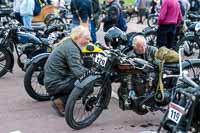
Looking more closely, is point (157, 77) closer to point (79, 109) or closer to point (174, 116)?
point (79, 109)

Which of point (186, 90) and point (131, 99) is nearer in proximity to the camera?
point (186, 90)

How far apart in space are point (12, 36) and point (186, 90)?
5.42 metres

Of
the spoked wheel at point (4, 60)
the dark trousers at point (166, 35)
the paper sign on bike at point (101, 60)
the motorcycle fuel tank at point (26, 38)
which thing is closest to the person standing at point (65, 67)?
the paper sign on bike at point (101, 60)

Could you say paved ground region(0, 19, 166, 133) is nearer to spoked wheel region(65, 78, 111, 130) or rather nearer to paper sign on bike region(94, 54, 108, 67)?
spoked wheel region(65, 78, 111, 130)

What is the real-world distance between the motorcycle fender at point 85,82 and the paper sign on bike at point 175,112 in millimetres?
1614

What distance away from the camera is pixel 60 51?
6.57 meters

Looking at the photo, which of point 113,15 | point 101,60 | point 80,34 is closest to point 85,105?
point 101,60

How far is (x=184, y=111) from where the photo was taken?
4578 millimetres

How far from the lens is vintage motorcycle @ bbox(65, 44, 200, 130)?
6270 mm

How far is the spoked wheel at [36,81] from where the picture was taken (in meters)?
7.41

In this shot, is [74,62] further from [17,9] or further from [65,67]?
[17,9]

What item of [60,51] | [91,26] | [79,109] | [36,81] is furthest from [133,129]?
[91,26]

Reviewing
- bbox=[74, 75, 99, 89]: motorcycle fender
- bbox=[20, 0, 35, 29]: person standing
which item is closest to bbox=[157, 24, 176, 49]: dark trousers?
bbox=[20, 0, 35, 29]: person standing

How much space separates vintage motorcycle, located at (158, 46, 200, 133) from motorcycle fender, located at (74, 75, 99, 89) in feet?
5.09
